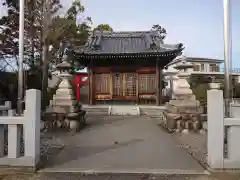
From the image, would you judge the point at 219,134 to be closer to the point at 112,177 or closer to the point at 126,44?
the point at 112,177

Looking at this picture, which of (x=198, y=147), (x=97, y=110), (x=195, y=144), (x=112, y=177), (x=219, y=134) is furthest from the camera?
(x=97, y=110)

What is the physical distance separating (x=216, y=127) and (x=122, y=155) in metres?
2.28

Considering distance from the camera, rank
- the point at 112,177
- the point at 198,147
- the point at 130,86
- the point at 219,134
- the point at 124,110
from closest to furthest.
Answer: the point at 112,177 → the point at 219,134 → the point at 198,147 → the point at 124,110 → the point at 130,86

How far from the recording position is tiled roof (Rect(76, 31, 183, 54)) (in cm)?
1817

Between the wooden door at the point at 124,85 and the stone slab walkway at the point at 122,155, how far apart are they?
10221mm

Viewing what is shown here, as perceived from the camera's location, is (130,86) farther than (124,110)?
Yes

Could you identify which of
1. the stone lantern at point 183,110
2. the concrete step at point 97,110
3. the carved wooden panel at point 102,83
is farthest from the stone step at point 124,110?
the stone lantern at point 183,110

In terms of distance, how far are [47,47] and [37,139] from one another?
1707 cm

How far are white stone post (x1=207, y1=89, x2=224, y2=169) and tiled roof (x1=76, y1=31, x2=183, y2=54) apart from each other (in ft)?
42.4

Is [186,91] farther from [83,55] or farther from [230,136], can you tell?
[83,55]

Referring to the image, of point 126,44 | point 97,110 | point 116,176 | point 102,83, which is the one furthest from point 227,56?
point 126,44

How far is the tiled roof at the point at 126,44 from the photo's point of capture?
18172 mm

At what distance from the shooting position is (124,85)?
62.6 feet

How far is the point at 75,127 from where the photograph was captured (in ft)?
31.4
